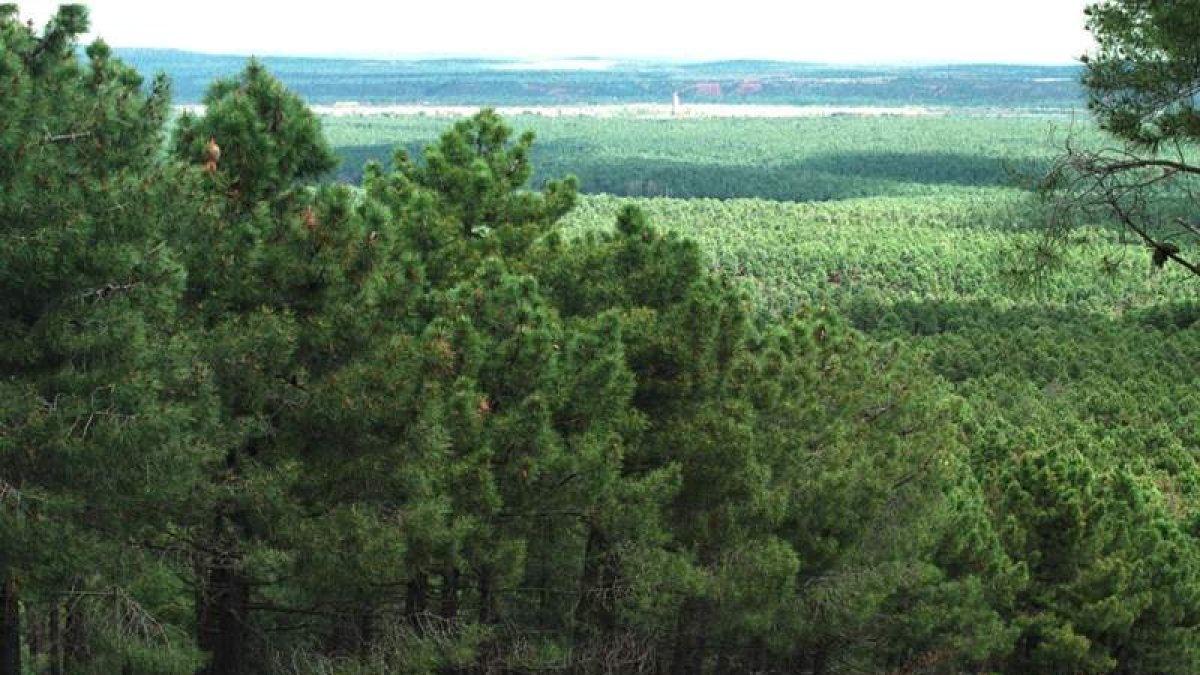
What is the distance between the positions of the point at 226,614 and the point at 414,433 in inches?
135

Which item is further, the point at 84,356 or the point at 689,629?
the point at 689,629

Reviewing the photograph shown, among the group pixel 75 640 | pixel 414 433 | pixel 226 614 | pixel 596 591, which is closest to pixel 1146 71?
pixel 414 433

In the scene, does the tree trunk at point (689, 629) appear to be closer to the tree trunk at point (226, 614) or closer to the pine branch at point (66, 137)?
Answer: the tree trunk at point (226, 614)


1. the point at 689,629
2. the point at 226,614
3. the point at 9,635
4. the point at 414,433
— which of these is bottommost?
the point at 689,629

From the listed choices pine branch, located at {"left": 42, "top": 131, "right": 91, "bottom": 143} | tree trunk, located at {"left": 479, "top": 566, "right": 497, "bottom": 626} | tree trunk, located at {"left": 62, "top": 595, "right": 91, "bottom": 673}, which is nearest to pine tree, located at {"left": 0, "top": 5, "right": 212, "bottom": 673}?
pine branch, located at {"left": 42, "top": 131, "right": 91, "bottom": 143}

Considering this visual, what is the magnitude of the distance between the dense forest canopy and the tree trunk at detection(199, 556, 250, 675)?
6 cm

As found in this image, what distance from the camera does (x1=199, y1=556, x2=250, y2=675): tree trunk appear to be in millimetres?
19562

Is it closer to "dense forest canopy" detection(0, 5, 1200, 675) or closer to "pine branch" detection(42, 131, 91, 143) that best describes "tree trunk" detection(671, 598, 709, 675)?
"dense forest canopy" detection(0, 5, 1200, 675)

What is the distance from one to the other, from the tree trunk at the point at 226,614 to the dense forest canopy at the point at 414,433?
64mm

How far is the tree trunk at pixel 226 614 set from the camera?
1956cm

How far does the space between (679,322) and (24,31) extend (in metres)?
10.4

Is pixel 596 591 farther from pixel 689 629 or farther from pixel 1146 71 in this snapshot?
pixel 1146 71

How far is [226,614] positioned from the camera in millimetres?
19984

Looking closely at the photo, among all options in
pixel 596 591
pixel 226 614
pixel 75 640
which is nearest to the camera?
pixel 226 614
